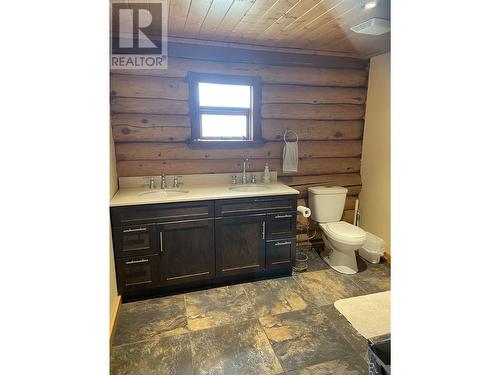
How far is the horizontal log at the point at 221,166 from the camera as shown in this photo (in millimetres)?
2756

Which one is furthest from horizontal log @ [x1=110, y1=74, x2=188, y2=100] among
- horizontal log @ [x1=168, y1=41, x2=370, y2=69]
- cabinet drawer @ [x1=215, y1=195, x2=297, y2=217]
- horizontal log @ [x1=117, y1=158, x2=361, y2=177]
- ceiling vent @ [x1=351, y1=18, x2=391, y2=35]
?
ceiling vent @ [x1=351, y1=18, x2=391, y2=35]

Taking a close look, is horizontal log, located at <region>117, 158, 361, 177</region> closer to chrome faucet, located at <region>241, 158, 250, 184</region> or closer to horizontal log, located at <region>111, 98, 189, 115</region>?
chrome faucet, located at <region>241, 158, 250, 184</region>

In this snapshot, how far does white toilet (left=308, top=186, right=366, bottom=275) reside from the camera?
2820mm

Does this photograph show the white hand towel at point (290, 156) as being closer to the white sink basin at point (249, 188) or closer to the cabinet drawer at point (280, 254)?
the white sink basin at point (249, 188)

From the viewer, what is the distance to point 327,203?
3.10 m

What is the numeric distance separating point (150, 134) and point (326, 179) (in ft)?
6.69

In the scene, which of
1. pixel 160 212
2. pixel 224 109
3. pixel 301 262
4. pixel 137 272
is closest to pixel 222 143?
pixel 224 109

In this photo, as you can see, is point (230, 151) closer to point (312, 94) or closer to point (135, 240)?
point (312, 94)

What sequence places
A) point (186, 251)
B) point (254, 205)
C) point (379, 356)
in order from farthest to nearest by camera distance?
1. point (254, 205)
2. point (186, 251)
3. point (379, 356)
